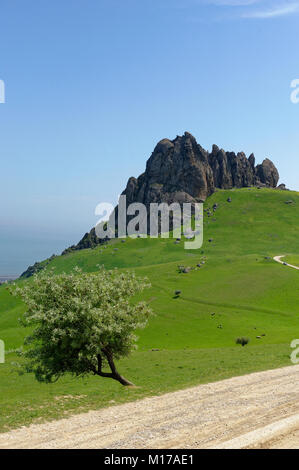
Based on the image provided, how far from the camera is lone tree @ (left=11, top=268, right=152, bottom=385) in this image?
101ft

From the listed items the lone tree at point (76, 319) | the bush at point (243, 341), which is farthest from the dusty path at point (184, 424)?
the bush at point (243, 341)

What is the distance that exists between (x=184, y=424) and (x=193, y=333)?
7139 cm

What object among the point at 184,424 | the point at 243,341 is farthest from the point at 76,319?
the point at 243,341

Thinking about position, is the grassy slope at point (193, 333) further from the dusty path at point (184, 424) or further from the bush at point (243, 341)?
the dusty path at point (184, 424)

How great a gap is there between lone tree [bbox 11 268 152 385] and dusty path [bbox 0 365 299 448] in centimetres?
727

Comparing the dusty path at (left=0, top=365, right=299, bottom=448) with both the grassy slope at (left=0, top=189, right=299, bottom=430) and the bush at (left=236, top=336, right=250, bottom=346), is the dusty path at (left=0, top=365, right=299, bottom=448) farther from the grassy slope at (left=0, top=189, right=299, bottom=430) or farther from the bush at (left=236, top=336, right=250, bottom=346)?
the bush at (left=236, top=336, right=250, bottom=346)

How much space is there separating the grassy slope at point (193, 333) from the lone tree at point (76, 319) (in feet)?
9.49

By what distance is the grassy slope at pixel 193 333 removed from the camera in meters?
30.9

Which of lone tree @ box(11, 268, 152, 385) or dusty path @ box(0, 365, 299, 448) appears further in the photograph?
lone tree @ box(11, 268, 152, 385)

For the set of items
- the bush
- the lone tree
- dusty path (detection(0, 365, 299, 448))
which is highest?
the lone tree

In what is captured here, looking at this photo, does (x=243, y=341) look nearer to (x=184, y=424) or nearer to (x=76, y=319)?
(x=76, y=319)

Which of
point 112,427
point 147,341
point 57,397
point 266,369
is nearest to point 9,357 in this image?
point 147,341

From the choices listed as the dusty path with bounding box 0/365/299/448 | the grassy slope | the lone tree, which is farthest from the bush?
the dusty path with bounding box 0/365/299/448

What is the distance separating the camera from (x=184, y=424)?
20.8 metres
